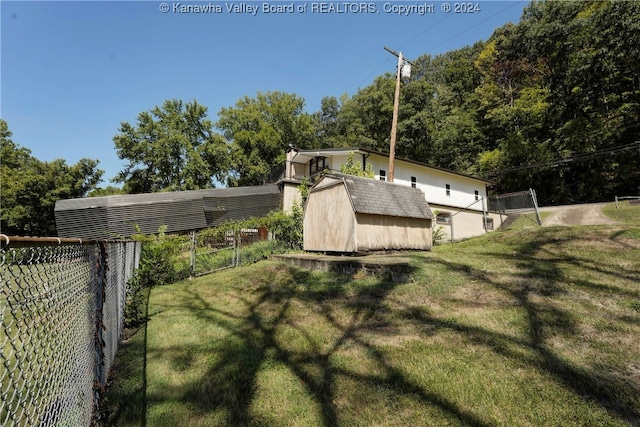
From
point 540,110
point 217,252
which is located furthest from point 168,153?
point 540,110

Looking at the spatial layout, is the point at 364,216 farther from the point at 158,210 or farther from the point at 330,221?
the point at 158,210

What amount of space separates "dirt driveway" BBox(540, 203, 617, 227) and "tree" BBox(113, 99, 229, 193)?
28853 millimetres

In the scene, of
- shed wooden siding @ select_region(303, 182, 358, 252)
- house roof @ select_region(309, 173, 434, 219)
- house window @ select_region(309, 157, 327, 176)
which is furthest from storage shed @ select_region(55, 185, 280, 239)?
house roof @ select_region(309, 173, 434, 219)

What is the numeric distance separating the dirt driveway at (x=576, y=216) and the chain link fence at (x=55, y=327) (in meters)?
22.0

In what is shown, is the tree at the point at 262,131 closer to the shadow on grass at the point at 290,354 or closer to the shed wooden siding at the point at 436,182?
the shed wooden siding at the point at 436,182

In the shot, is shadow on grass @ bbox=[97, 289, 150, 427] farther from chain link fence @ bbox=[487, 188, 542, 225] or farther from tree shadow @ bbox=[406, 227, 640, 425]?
chain link fence @ bbox=[487, 188, 542, 225]

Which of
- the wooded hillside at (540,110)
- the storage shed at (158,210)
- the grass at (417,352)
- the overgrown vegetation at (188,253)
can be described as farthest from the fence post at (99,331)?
the wooded hillside at (540,110)

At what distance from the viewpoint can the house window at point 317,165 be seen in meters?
23.4

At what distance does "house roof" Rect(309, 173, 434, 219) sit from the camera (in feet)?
32.2

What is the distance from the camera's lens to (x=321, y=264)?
8641mm

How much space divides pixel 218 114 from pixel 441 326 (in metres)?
39.9

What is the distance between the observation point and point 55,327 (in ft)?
6.87

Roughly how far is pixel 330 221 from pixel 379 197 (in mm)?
1870

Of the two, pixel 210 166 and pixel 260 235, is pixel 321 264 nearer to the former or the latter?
pixel 260 235
